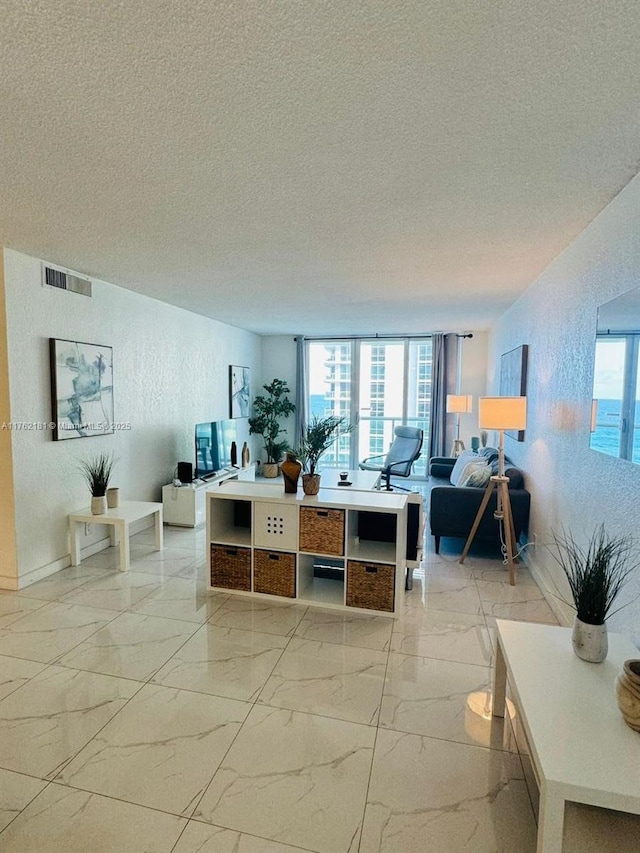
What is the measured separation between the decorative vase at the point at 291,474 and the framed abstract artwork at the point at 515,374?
6.66ft

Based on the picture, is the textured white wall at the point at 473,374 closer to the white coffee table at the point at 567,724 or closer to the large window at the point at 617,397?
the large window at the point at 617,397

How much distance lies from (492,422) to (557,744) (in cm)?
254

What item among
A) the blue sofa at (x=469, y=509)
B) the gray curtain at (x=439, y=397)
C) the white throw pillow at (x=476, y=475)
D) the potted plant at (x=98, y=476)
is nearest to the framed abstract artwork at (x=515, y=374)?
the white throw pillow at (x=476, y=475)

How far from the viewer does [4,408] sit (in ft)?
10.3

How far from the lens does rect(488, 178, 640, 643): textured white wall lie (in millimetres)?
2076

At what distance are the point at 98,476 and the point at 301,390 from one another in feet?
14.6

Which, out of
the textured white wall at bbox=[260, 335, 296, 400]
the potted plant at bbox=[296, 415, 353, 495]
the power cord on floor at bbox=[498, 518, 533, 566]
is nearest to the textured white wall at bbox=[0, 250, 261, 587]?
the textured white wall at bbox=[260, 335, 296, 400]

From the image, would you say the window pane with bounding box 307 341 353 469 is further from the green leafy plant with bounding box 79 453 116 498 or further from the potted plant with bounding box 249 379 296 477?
the green leafy plant with bounding box 79 453 116 498

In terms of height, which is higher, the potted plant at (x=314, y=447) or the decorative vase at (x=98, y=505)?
the potted plant at (x=314, y=447)

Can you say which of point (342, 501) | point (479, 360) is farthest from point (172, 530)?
point (479, 360)

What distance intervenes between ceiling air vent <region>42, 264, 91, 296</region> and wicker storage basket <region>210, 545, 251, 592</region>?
2.32 m

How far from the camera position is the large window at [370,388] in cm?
745

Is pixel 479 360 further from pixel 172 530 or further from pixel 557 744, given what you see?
pixel 557 744

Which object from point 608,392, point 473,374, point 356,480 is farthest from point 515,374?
point 473,374
